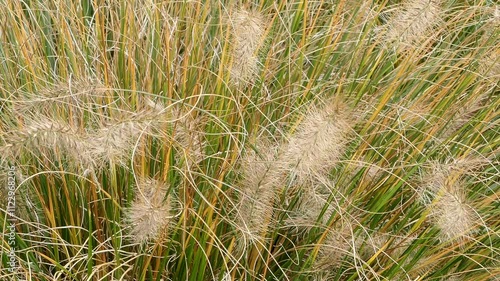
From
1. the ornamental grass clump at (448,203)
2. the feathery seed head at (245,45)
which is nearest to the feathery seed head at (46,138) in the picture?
the feathery seed head at (245,45)

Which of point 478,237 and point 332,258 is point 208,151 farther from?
point 478,237

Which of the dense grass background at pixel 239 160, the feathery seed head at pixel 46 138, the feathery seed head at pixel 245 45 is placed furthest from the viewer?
the feathery seed head at pixel 245 45

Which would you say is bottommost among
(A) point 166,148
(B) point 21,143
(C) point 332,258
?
(C) point 332,258

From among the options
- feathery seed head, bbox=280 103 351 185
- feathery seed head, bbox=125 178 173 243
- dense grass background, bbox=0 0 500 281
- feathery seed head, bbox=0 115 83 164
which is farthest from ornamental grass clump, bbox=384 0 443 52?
feathery seed head, bbox=0 115 83 164

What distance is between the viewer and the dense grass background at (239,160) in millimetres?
1905

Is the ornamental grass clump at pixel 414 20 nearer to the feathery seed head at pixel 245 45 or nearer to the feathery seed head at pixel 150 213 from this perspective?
the feathery seed head at pixel 245 45

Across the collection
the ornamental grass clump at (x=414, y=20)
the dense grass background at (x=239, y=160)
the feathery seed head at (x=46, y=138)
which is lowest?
the dense grass background at (x=239, y=160)

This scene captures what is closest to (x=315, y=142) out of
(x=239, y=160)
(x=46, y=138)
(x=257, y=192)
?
(x=257, y=192)

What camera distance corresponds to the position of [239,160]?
2131 mm

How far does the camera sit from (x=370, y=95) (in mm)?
2438

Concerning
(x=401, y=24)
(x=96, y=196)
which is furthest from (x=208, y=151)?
(x=401, y=24)

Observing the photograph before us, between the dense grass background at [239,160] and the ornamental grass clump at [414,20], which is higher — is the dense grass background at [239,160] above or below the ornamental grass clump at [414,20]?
below

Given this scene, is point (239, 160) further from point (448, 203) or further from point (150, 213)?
point (448, 203)

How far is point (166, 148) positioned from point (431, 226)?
74cm
